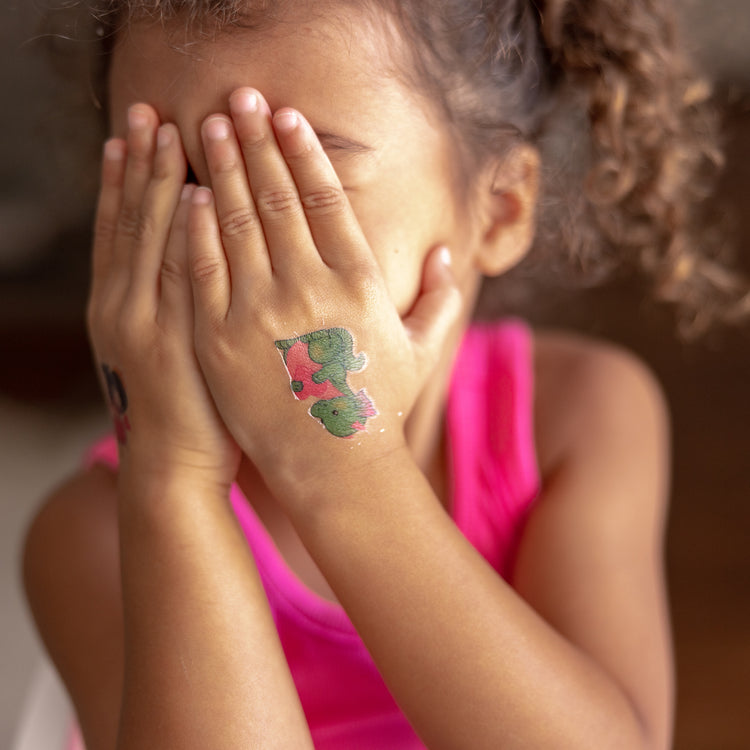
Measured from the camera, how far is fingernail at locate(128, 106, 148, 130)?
73 cm

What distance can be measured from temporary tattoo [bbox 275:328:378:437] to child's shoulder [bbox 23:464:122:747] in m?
0.35

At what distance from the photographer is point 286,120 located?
70 cm

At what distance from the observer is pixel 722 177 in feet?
4.97

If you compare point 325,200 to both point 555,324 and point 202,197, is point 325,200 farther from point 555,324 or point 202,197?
point 555,324

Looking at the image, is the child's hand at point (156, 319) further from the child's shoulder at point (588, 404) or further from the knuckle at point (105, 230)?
the child's shoulder at point (588, 404)

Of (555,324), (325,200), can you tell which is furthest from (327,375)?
(555,324)

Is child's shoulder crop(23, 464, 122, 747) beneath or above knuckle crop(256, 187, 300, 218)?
beneath

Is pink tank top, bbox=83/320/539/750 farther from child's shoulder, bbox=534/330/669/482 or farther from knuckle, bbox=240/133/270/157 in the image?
knuckle, bbox=240/133/270/157

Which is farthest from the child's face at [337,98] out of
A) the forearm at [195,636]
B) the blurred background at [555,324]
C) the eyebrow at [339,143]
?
the blurred background at [555,324]

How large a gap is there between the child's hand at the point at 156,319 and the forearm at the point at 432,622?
12 centimetres

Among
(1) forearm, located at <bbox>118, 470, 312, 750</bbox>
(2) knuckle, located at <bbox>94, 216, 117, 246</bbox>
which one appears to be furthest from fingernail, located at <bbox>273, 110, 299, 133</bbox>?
(1) forearm, located at <bbox>118, 470, 312, 750</bbox>

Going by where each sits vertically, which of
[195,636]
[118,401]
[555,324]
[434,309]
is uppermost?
[434,309]

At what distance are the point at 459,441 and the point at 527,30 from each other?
0.46 metres

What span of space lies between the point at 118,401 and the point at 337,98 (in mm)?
341
